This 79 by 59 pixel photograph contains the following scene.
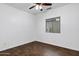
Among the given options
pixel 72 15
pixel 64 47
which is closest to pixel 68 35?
pixel 64 47

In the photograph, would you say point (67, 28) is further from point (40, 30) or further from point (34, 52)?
point (34, 52)

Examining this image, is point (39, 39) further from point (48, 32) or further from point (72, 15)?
point (72, 15)

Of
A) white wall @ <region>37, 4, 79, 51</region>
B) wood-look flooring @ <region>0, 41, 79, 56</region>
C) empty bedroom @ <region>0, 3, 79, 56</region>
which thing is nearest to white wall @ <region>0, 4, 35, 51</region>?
empty bedroom @ <region>0, 3, 79, 56</region>

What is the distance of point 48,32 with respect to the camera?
145 inches

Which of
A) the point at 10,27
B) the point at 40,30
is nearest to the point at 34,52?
the point at 10,27

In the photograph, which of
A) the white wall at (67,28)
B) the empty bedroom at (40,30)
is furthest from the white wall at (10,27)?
the white wall at (67,28)

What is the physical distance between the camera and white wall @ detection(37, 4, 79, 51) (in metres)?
2.65

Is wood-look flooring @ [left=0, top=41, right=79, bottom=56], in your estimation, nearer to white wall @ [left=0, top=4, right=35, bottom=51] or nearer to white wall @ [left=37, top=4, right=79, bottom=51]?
white wall @ [left=0, top=4, right=35, bottom=51]

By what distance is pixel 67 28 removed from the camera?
9.53 feet

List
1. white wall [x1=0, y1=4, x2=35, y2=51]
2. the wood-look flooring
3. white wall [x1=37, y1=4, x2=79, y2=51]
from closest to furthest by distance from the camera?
the wood-look flooring < white wall [x1=0, y1=4, x2=35, y2=51] < white wall [x1=37, y1=4, x2=79, y2=51]

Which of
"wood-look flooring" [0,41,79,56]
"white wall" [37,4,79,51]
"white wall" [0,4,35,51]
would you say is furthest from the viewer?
"white wall" [37,4,79,51]

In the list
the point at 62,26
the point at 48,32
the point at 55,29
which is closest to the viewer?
the point at 62,26

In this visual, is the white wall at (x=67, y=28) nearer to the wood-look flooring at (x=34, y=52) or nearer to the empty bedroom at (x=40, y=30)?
the empty bedroom at (x=40, y=30)

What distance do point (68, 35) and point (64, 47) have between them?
48cm
